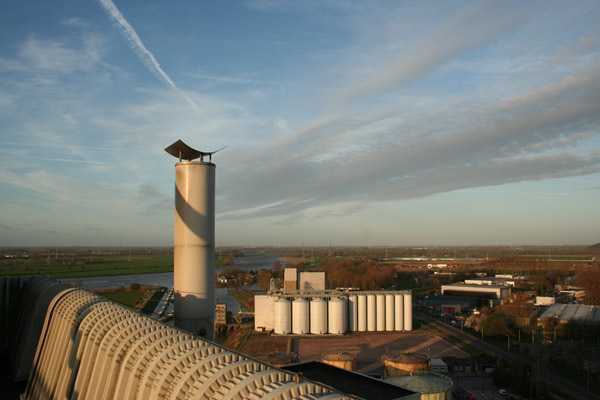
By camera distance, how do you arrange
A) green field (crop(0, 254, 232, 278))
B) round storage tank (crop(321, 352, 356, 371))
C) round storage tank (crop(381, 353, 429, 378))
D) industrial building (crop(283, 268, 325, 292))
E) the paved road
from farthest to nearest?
green field (crop(0, 254, 232, 278))
industrial building (crop(283, 268, 325, 292))
the paved road
round storage tank (crop(321, 352, 356, 371))
round storage tank (crop(381, 353, 429, 378))

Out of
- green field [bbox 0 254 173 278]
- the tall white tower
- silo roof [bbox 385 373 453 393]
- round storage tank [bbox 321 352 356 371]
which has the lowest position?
green field [bbox 0 254 173 278]

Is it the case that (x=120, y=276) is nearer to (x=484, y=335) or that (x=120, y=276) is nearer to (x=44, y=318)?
(x=484, y=335)

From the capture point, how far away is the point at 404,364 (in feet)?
A: 70.1

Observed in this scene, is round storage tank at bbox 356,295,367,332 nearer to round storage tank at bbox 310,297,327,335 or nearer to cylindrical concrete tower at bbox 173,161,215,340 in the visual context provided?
round storage tank at bbox 310,297,327,335

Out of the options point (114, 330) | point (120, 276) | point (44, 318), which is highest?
point (114, 330)

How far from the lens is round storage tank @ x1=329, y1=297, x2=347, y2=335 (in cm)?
3422

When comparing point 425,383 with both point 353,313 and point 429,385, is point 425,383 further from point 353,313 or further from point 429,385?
point 353,313

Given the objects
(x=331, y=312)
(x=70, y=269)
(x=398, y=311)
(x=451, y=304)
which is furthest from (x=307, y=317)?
(x=70, y=269)

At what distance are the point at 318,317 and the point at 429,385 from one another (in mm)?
18248

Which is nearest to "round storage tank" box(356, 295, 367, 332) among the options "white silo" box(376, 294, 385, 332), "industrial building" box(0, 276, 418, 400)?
"white silo" box(376, 294, 385, 332)

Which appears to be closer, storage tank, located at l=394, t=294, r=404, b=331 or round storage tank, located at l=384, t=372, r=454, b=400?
round storage tank, located at l=384, t=372, r=454, b=400

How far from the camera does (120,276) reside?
311 ft

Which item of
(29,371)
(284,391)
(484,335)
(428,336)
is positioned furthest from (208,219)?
(484,335)

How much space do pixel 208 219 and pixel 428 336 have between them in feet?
94.1
